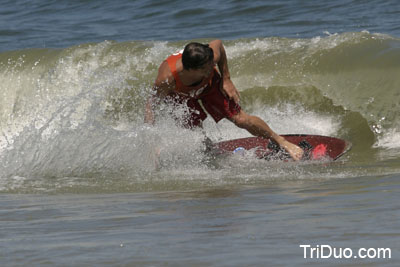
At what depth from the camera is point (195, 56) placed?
5.95 m

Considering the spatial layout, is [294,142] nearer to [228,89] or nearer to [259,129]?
[259,129]

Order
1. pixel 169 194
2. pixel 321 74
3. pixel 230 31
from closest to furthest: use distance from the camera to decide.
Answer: pixel 169 194 → pixel 321 74 → pixel 230 31

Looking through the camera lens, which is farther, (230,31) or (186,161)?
(230,31)

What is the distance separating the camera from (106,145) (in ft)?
23.0

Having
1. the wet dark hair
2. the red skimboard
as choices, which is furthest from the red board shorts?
the wet dark hair

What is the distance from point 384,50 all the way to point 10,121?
600 centimetres

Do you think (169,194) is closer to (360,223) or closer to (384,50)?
(360,223)

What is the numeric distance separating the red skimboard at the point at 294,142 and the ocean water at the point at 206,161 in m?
0.17

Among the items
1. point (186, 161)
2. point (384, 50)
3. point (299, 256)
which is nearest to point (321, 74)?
point (384, 50)

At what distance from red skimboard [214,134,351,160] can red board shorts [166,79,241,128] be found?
1.33 feet

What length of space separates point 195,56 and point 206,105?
0.91 m

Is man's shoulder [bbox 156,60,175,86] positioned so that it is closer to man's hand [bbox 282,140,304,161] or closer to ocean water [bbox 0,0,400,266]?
ocean water [bbox 0,0,400,266]

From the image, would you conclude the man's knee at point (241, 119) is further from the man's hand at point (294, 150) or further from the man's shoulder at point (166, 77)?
the man's shoulder at point (166, 77)

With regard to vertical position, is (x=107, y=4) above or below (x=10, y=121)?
above
